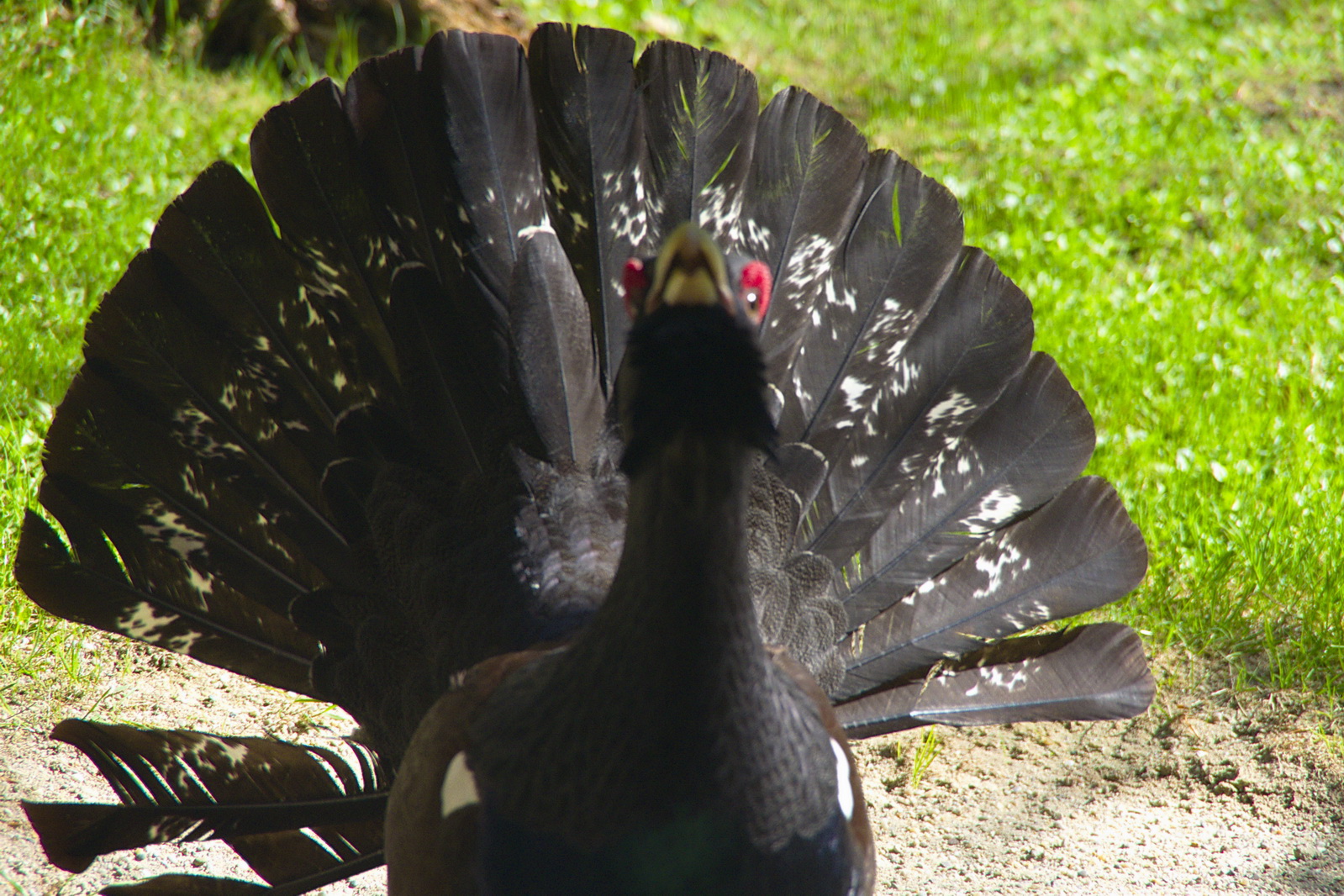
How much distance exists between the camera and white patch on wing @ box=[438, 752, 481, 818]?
2145mm

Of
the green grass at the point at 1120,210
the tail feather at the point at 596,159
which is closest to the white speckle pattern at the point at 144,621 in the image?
the green grass at the point at 1120,210

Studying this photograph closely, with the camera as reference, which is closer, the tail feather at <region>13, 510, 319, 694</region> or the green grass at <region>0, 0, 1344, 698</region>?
the tail feather at <region>13, 510, 319, 694</region>

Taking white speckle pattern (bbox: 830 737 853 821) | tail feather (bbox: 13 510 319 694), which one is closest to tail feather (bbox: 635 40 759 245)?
white speckle pattern (bbox: 830 737 853 821)

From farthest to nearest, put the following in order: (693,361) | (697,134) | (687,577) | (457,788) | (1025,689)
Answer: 1. (1025,689)
2. (697,134)
3. (457,788)
4. (687,577)
5. (693,361)

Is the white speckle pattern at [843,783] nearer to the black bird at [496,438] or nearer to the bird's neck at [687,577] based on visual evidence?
the black bird at [496,438]

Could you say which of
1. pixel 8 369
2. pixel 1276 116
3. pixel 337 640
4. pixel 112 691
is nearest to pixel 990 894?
pixel 337 640

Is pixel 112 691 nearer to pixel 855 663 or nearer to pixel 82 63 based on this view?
pixel 855 663

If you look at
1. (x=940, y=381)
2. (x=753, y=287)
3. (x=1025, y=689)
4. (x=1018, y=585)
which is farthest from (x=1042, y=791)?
(x=753, y=287)

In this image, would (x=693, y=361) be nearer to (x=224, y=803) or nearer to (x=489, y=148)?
(x=489, y=148)

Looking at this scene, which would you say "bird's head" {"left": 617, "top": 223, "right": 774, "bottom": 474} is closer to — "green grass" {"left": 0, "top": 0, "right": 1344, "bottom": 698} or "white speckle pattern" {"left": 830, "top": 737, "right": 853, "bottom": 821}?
"white speckle pattern" {"left": 830, "top": 737, "right": 853, "bottom": 821}

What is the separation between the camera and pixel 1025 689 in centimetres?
302

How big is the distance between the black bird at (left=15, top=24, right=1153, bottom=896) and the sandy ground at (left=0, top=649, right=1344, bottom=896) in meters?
0.50

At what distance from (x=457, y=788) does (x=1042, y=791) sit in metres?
2.03

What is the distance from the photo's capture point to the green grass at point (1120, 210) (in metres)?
4.16
